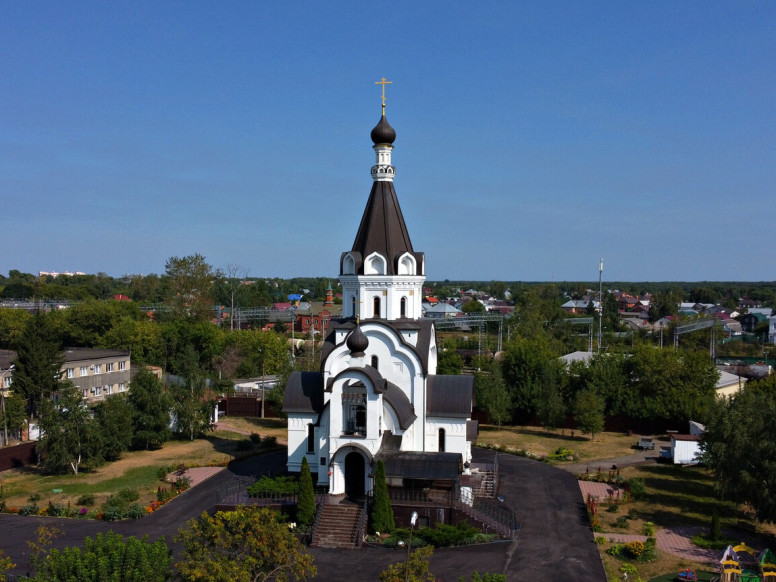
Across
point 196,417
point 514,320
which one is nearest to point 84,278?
point 514,320

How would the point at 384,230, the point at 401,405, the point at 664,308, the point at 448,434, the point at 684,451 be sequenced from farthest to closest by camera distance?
the point at 664,308 → the point at 684,451 → the point at 384,230 → the point at 448,434 → the point at 401,405

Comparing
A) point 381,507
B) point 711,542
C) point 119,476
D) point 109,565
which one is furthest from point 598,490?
point 119,476

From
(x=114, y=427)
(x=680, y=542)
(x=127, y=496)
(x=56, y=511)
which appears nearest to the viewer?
(x=680, y=542)

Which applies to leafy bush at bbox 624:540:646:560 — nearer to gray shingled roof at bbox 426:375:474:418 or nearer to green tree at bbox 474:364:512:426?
gray shingled roof at bbox 426:375:474:418


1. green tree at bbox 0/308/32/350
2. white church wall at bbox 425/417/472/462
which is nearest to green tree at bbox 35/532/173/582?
white church wall at bbox 425/417/472/462

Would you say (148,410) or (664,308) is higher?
(664,308)

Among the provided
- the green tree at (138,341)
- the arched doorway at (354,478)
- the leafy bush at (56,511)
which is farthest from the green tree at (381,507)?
the green tree at (138,341)

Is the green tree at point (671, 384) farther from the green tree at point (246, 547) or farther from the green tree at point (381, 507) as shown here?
the green tree at point (246, 547)

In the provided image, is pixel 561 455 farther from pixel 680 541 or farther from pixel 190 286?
pixel 190 286
